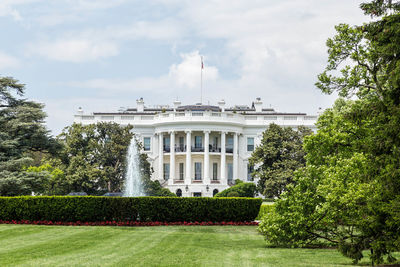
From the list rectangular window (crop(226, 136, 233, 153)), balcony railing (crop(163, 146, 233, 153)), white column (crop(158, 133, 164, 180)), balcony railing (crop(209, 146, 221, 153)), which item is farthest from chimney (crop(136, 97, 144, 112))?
rectangular window (crop(226, 136, 233, 153))

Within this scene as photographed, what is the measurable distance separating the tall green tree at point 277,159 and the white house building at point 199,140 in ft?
30.6

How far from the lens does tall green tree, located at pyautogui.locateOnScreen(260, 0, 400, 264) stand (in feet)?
36.6

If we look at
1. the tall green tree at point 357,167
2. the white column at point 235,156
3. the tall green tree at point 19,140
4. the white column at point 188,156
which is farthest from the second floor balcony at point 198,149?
the tall green tree at point 357,167

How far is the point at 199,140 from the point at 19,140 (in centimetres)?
3427

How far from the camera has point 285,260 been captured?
14.4 meters

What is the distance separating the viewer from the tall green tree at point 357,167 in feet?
36.6

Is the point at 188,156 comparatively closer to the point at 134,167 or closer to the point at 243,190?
the point at 134,167

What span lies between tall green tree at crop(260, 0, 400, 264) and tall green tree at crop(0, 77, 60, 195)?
15802mm

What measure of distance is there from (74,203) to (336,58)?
47.9ft

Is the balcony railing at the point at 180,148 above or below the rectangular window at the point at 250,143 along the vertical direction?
below

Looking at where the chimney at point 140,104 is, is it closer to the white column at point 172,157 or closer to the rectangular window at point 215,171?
the white column at point 172,157

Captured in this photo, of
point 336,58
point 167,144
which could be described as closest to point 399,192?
point 336,58

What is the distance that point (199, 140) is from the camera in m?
64.3

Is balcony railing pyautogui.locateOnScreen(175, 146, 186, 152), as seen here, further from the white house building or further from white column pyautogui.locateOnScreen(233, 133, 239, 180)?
white column pyautogui.locateOnScreen(233, 133, 239, 180)
